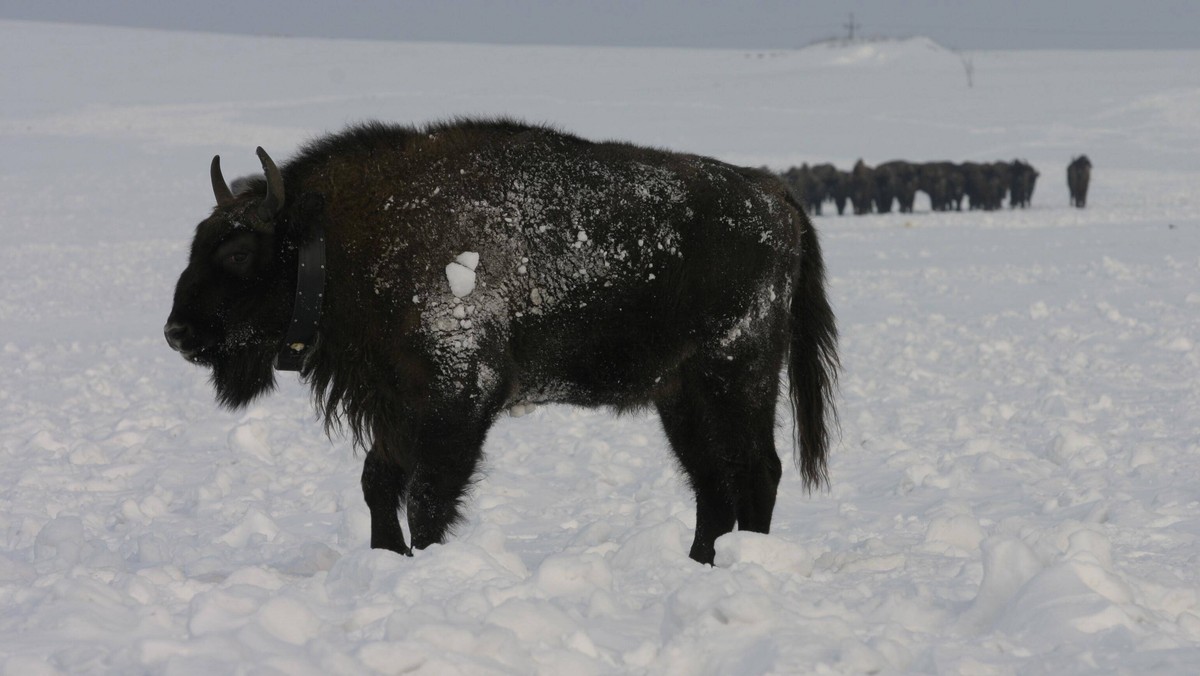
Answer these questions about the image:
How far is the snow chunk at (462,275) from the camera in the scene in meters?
4.56

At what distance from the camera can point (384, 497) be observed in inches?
195

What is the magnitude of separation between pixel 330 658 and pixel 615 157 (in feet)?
8.64

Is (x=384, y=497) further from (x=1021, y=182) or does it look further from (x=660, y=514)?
(x=1021, y=182)

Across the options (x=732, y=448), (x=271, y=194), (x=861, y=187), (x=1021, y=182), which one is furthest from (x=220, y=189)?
(x=1021, y=182)

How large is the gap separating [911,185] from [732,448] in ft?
117

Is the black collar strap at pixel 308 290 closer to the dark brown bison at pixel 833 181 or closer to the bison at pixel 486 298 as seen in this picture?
the bison at pixel 486 298

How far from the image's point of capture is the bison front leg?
4930mm

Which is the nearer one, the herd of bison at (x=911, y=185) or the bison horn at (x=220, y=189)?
the bison horn at (x=220, y=189)

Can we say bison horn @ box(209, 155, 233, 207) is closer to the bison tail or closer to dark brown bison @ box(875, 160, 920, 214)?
the bison tail

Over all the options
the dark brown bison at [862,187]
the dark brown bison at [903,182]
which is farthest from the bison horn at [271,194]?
the dark brown bison at [903,182]

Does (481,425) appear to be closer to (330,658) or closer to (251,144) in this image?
(330,658)

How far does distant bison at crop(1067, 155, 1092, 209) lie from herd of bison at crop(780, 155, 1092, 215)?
2.99m

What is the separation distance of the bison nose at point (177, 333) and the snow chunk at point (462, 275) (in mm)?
977

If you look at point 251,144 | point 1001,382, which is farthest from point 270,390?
point 251,144
